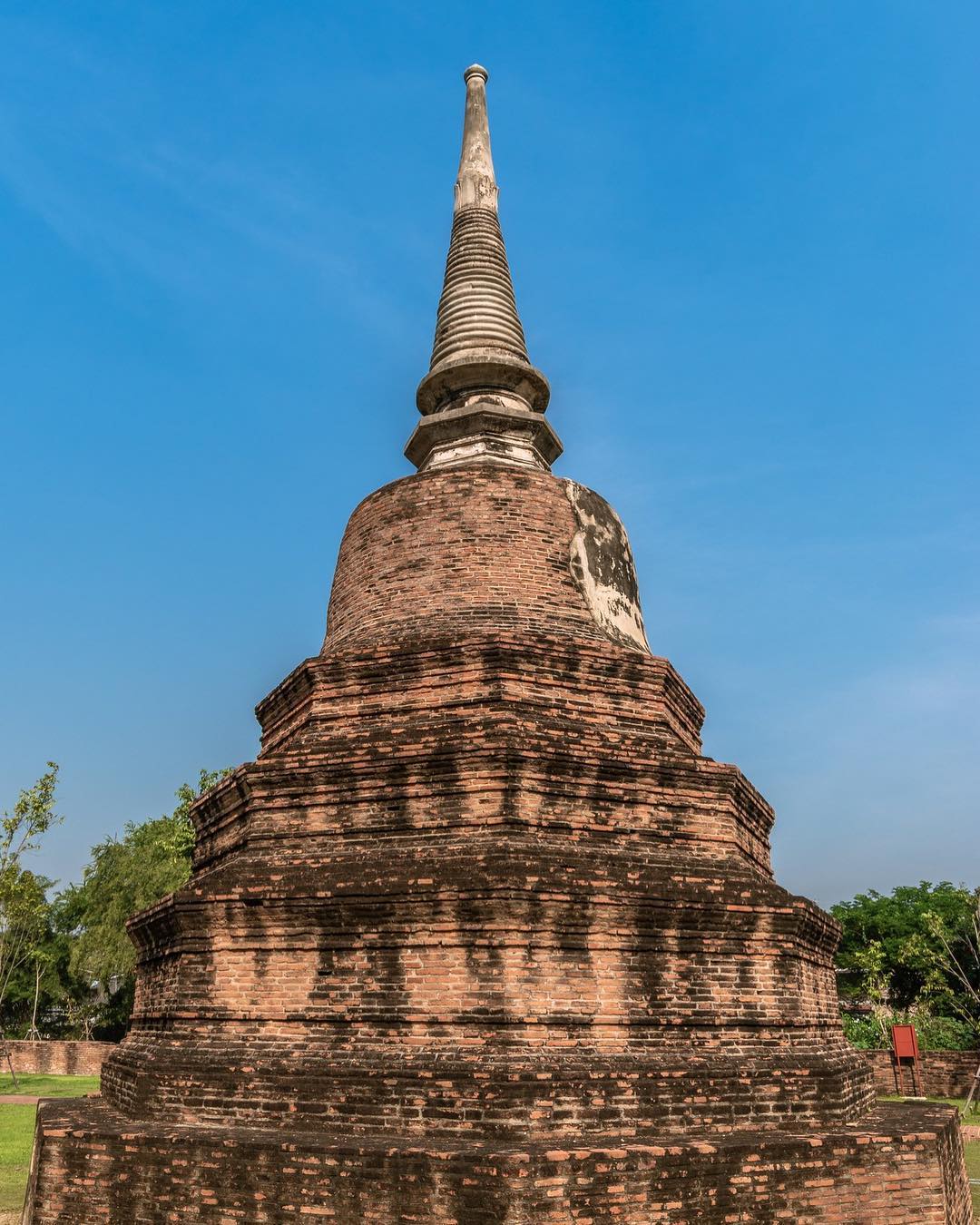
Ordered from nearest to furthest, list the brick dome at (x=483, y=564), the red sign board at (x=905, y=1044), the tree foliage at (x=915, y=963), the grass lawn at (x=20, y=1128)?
the grass lawn at (x=20, y=1128)
the brick dome at (x=483, y=564)
the red sign board at (x=905, y=1044)
the tree foliage at (x=915, y=963)

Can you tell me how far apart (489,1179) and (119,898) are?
32.4 metres

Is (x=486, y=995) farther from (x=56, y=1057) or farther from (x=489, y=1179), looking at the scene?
(x=56, y=1057)

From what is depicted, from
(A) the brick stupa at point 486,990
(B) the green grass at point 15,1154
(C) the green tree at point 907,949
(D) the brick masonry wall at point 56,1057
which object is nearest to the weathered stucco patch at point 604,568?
(A) the brick stupa at point 486,990

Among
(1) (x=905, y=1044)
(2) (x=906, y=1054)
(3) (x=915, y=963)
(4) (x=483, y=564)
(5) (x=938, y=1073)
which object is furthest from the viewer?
(3) (x=915, y=963)

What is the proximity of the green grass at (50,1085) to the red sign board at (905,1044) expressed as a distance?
19.0 metres

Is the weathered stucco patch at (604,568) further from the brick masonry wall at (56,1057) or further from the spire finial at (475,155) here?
the brick masonry wall at (56,1057)

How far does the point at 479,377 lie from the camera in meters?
14.2

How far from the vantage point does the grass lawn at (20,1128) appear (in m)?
10.6

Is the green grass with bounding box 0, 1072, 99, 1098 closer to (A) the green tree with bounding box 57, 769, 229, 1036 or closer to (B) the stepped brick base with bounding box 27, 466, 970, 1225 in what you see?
(A) the green tree with bounding box 57, 769, 229, 1036

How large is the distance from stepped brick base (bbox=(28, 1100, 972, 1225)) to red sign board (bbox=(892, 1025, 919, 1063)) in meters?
16.3

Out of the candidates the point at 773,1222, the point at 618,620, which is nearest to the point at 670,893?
the point at 773,1222

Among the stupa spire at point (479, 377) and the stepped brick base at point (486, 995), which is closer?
the stepped brick base at point (486, 995)

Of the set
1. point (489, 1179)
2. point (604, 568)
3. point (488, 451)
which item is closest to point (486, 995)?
point (489, 1179)

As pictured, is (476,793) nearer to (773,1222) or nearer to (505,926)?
(505,926)
